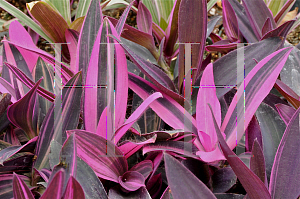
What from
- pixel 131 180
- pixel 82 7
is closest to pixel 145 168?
pixel 131 180

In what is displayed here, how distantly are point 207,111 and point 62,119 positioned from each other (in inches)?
10.4

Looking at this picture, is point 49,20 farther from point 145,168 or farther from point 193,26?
A: point 145,168

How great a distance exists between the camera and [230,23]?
731 millimetres

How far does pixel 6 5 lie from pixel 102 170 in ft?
2.20

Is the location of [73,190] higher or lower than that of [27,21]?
lower

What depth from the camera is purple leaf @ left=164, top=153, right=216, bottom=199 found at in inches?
12.0

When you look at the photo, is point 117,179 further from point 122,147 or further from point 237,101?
point 237,101

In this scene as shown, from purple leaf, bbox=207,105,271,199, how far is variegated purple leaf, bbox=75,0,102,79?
307 millimetres

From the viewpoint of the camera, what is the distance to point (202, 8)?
1.64 ft

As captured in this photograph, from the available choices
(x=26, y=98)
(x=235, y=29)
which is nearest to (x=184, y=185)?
(x=26, y=98)

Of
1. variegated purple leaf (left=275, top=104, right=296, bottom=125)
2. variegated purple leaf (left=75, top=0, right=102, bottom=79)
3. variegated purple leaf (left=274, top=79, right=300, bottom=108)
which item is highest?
variegated purple leaf (left=75, top=0, right=102, bottom=79)

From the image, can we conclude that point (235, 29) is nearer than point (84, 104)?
No

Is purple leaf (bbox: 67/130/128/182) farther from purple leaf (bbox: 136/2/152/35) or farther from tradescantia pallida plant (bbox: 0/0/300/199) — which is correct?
purple leaf (bbox: 136/2/152/35)

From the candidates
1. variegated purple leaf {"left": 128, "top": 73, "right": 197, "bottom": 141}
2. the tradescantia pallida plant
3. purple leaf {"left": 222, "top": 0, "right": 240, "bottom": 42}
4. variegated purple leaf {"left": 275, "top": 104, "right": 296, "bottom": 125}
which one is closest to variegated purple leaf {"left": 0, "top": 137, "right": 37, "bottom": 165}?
the tradescantia pallida plant
